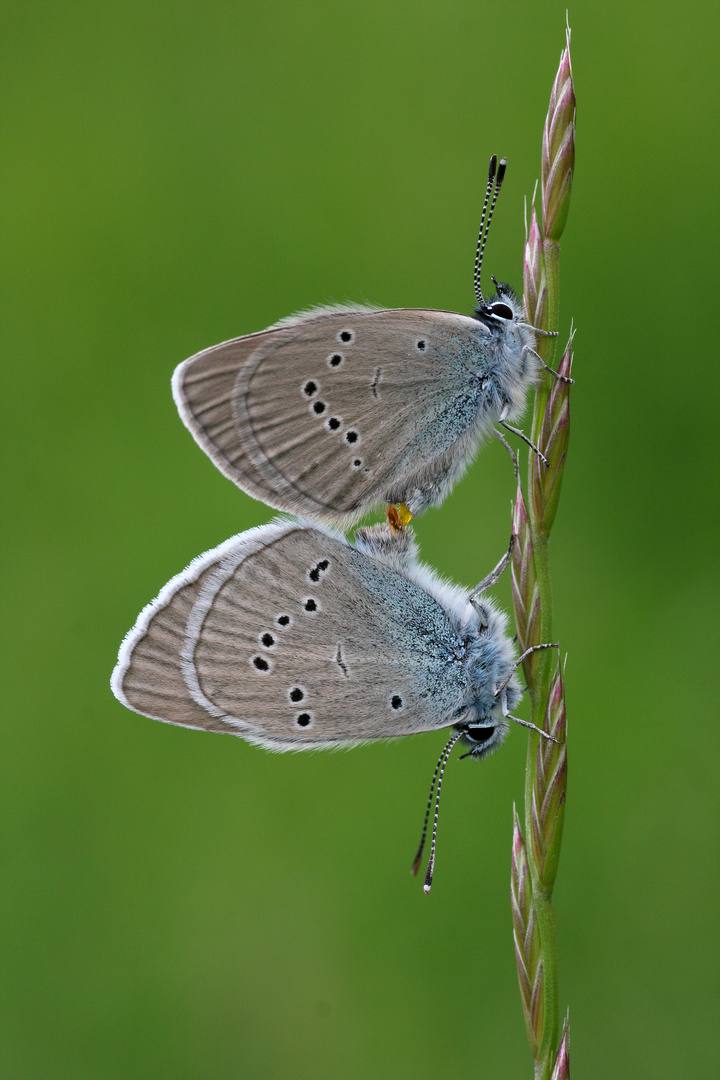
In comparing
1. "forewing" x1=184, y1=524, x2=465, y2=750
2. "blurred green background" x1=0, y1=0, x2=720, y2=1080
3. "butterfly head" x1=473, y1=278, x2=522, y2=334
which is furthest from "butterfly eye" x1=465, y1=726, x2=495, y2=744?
"blurred green background" x1=0, y1=0, x2=720, y2=1080

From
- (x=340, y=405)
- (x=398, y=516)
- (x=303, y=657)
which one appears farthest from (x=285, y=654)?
(x=340, y=405)

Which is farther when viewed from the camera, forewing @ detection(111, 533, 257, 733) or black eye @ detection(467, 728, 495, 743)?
black eye @ detection(467, 728, 495, 743)

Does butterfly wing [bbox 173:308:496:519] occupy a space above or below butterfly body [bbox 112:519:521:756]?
above

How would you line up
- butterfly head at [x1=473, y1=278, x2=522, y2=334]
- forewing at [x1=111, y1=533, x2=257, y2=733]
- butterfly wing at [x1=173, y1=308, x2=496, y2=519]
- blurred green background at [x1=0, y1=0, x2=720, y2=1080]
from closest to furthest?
forewing at [x1=111, y1=533, x2=257, y2=733] < butterfly wing at [x1=173, y1=308, x2=496, y2=519] < butterfly head at [x1=473, y1=278, x2=522, y2=334] < blurred green background at [x1=0, y1=0, x2=720, y2=1080]

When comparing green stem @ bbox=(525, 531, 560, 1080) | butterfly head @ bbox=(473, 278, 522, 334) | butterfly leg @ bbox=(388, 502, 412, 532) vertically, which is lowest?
green stem @ bbox=(525, 531, 560, 1080)

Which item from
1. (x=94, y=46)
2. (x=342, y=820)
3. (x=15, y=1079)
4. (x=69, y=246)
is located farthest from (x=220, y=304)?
(x=15, y=1079)

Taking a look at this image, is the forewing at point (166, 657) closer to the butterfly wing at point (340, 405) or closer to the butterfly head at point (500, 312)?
the butterfly wing at point (340, 405)

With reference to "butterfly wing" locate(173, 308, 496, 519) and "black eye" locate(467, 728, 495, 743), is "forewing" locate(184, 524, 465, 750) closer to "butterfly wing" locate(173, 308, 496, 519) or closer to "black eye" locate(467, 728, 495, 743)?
"black eye" locate(467, 728, 495, 743)

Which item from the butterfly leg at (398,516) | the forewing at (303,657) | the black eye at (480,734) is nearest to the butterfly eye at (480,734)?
the black eye at (480,734)
